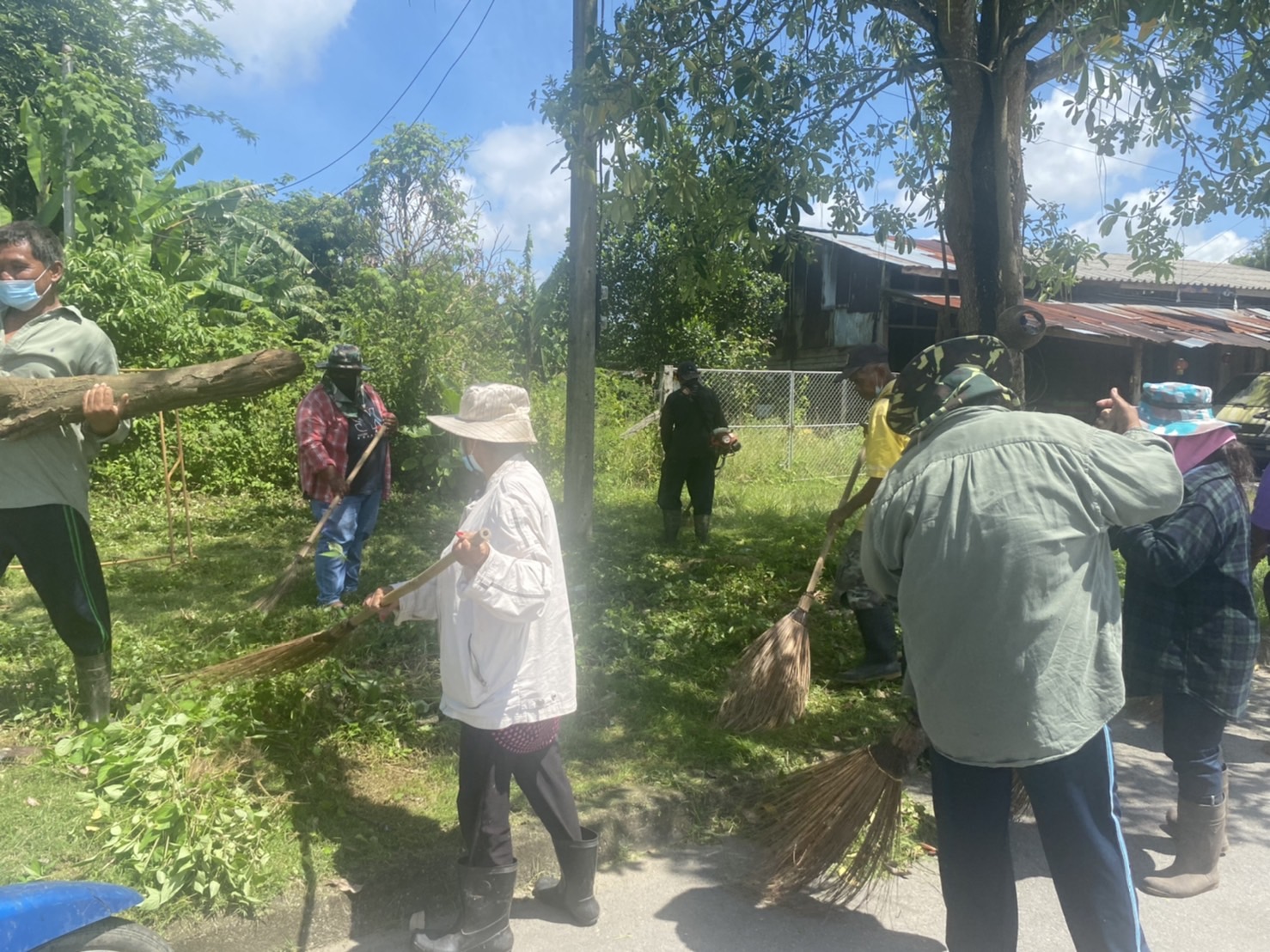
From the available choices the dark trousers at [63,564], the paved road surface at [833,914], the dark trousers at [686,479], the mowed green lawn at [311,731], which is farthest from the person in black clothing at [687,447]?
the dark trousers at [63,564]

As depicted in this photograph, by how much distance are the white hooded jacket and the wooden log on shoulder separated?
3.17 feet

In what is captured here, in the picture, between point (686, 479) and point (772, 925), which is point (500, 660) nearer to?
point (772, 925)

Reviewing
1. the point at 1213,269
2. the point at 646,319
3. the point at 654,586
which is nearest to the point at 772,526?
the point at 654,586

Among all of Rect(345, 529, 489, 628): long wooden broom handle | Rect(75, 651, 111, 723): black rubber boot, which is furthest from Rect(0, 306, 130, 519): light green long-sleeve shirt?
Rect(345, 529, 489, 628): long wooden broom handle

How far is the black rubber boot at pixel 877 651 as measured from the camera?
5.19 m

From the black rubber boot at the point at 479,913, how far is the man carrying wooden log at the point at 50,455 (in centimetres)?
191

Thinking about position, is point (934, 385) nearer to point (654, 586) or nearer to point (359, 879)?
point (359, 879)

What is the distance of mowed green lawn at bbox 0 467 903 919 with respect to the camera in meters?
2.99

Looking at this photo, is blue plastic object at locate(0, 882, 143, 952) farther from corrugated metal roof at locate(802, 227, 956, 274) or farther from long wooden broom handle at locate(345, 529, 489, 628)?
corrugated metal roof at locate(802, 227, 956, 274)

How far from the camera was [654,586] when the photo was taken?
275 inches

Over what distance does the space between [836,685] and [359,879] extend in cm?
301

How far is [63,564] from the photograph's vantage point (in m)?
3.43

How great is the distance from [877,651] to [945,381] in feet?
10.4

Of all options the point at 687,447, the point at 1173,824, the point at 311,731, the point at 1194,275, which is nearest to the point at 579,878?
the point at 311,731
